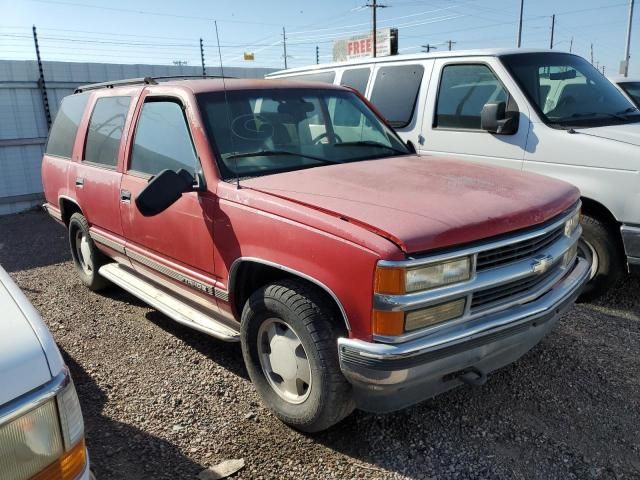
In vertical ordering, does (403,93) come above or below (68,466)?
above

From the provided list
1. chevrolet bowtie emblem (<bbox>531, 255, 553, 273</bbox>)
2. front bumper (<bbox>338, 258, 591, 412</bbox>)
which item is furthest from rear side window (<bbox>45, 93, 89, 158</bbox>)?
chevrolet bowtie emblem (<bbox>531, 255, 553, 273</bbox>)

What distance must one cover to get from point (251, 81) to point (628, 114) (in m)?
3.50

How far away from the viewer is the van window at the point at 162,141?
3.48 metres

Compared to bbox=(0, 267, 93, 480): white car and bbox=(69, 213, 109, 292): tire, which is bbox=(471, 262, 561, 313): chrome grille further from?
bbox=(69, 213, 109, 292): tire

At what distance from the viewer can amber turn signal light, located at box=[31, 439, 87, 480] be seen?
1.60 m

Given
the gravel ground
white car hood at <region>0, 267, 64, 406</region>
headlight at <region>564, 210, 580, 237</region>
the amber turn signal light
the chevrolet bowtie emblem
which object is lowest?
the gravel ground

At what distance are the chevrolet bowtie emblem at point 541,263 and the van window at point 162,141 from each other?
81.0 inches

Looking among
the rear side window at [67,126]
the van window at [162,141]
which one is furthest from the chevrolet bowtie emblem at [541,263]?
the rear side window at [67,126]

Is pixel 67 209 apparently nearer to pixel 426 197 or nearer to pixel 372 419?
pixel 372 419

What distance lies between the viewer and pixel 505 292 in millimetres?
2637

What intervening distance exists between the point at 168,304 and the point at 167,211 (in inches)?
26.7

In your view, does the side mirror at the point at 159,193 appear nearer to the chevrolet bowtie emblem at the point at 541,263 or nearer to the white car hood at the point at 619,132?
the chevrolet bowtie emblem at the point at 541,263

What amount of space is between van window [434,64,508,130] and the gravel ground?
2.11 metres

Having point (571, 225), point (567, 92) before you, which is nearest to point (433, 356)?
point (571, 225)
